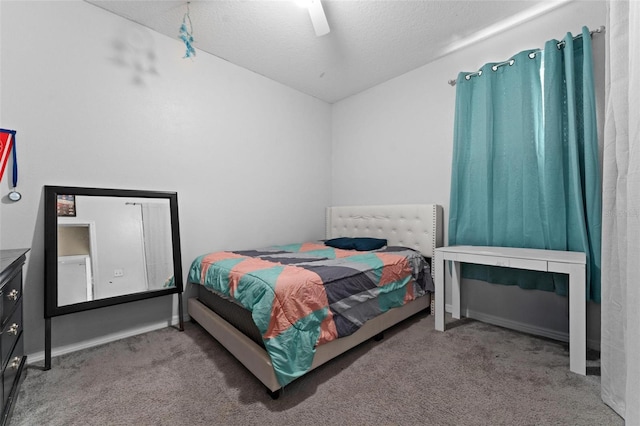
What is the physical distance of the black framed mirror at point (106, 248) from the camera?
193cm

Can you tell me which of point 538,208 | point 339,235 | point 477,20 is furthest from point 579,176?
point 339,235

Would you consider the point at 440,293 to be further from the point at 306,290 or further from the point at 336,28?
the point at 336,28

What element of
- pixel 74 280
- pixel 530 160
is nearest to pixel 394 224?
pixel 530 160

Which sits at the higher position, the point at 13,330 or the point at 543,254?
the point at 543,254

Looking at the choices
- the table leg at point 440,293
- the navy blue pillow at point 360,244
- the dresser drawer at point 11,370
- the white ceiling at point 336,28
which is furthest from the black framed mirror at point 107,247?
the table leg at point 440,293

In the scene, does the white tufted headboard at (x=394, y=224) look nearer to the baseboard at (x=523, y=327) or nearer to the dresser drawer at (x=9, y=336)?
the baseboard at (x=523, y=327)

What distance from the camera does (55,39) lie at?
203 cm

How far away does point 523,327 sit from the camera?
7.75ft

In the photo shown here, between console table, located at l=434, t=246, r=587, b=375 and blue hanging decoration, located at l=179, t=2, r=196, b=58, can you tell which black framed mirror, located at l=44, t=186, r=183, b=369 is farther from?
console table, located at l=434, t=246, r=587, b=375

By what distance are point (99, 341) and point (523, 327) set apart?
3545 millimetres

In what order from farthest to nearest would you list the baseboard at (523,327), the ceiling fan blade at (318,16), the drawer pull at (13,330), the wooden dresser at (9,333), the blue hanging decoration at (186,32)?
the blue hanging decoration at (186,32), the baseboard at (523,327), the ceiling fan blade at (318,16), the drawer pull at (13,330), the wooden dresser at (9,333)

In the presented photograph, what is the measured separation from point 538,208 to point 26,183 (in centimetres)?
389

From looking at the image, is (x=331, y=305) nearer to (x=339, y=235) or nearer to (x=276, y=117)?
(x=339, y=235)

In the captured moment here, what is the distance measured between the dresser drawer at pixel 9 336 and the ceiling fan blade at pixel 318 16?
2.52 metres
